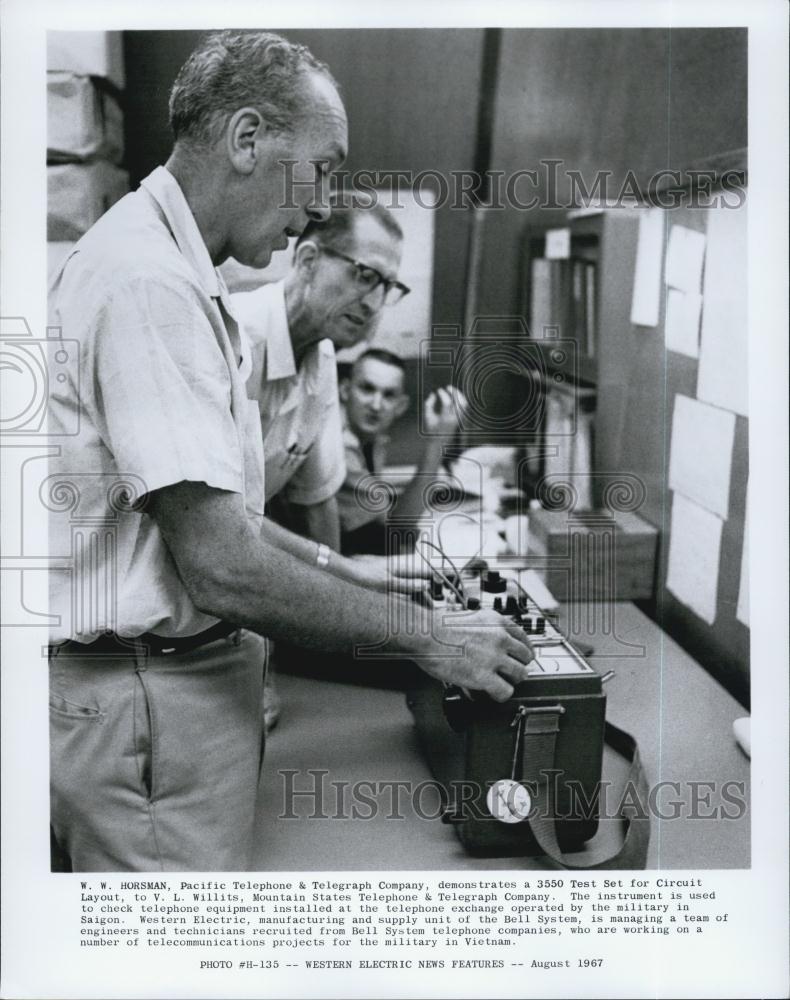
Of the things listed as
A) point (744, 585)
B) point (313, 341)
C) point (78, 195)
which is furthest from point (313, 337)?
point (744, 585)

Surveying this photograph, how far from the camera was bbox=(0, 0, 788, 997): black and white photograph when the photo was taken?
41.4 inches

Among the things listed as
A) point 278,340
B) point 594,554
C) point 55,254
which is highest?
point 55,254

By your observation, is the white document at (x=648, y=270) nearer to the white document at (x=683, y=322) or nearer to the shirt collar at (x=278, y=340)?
the white document at (x=683, y=322)

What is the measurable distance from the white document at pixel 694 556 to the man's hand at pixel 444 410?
411 mm

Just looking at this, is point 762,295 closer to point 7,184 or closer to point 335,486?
point 335,486

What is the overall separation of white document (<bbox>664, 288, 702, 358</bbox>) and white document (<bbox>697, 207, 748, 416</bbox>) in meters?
0.03

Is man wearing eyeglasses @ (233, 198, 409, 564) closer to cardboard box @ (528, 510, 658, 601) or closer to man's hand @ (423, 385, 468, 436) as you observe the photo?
man's hand @ (423, 385, 468, 436)

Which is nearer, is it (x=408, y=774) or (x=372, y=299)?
(x=408, y=774)

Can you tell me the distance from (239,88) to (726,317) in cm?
75

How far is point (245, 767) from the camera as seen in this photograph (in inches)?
45.8

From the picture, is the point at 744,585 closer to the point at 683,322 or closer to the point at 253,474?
the point at 683,322

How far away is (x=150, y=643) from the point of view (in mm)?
1082

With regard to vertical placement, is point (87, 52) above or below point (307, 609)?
above

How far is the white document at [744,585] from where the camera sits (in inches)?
52.0
